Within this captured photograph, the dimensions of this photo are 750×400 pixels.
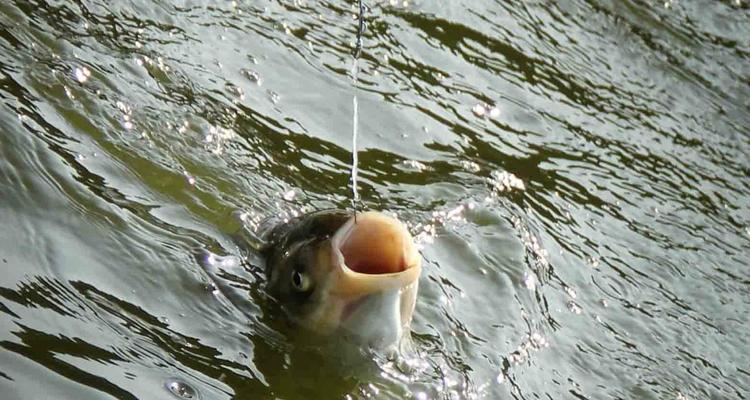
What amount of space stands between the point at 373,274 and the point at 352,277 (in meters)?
0.09

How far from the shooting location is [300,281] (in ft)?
14.3

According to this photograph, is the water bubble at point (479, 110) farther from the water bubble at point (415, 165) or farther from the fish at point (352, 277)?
the fish at point (352, 277)

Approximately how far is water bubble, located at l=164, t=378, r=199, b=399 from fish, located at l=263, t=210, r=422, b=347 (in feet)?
1.94

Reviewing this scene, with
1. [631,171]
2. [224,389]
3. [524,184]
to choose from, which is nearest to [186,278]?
[224,389]

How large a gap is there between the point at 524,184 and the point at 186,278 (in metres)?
2.34

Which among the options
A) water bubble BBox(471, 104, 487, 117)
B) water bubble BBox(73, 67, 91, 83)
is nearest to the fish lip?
water bubble BBox(73, 67, 91, 83)

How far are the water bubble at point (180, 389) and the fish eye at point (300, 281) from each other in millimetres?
608

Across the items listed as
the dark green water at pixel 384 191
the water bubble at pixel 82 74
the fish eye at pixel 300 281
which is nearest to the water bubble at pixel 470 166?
the dark green water at pixel 384 191

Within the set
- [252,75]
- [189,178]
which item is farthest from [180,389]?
[252,75]

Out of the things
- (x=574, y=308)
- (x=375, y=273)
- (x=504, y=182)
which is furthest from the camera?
(x=504, y=182)

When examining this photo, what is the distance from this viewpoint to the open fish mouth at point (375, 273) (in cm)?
404

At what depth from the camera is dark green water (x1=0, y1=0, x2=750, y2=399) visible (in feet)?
13.9

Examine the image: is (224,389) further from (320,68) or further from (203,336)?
(320,68)

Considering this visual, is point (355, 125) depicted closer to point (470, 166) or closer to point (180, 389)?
point (470, 166)
